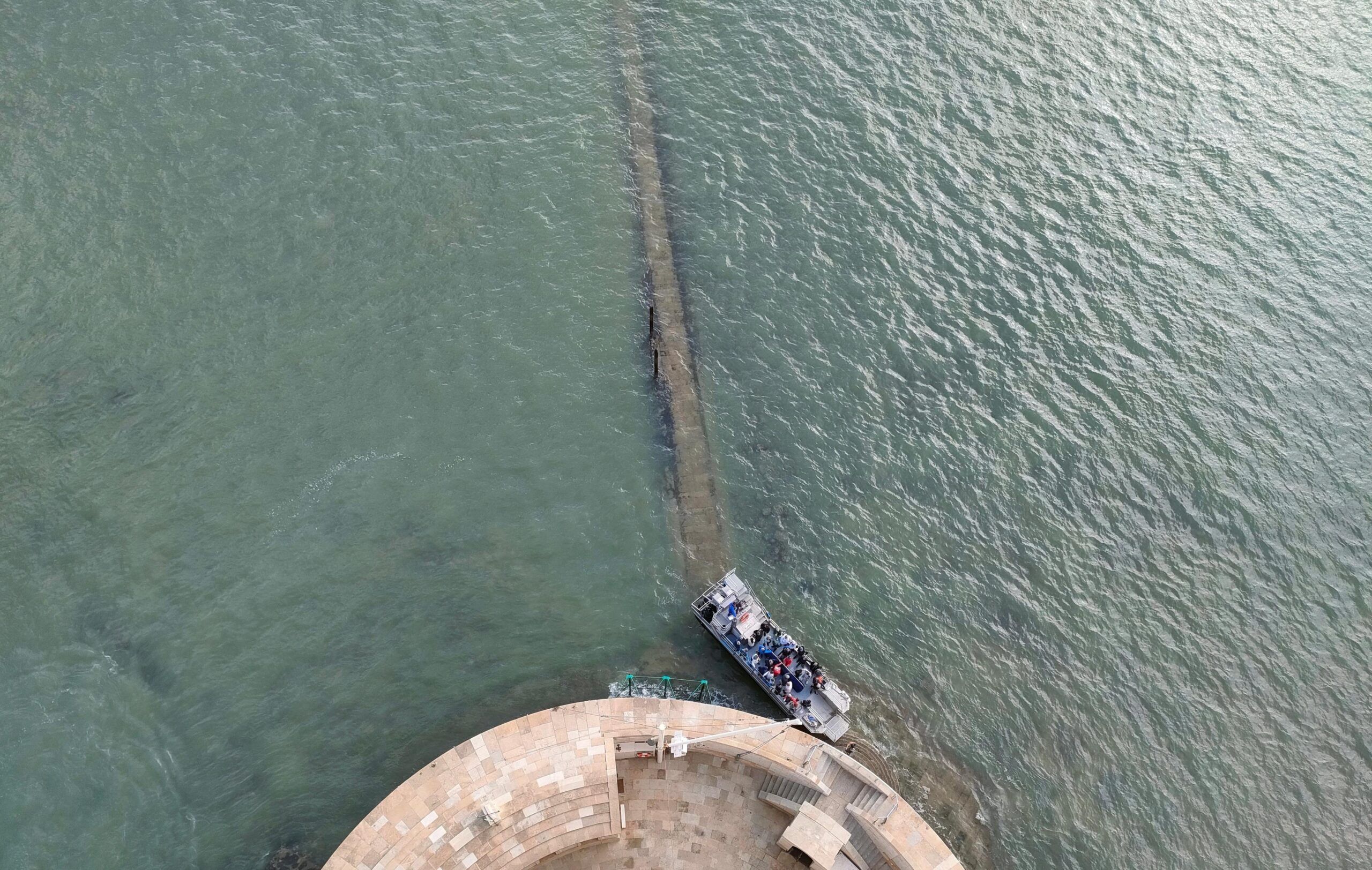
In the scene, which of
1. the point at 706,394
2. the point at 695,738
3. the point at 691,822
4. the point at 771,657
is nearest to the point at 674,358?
the point at 706,394

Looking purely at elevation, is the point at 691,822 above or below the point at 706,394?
below

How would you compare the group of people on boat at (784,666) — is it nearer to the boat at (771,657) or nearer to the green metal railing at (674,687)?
the boat at (771,657)

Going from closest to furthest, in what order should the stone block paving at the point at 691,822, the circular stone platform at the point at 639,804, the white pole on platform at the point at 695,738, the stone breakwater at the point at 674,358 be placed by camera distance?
the circular stone platform at the point at 639,804
the white pole on platform at the point at 695,738
the stone block paving at the point at 691,822
the stone breakwater at the point at 674,358

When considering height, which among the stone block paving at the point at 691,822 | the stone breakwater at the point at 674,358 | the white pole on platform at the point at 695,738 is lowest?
the stone block paving at the point at 691,822

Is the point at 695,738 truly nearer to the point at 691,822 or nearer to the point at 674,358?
the point at 691,822

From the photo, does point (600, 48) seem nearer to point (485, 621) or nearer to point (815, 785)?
point (485, 621)

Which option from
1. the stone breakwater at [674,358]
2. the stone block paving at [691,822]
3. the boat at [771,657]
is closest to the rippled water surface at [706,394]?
the stone breakwater at [674,358]

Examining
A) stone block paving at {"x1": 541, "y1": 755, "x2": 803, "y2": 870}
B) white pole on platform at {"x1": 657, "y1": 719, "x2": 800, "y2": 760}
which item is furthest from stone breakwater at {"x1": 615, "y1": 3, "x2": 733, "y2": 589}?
stone block paving at {"x1": 541, "y1": 755, "x2": 803, "y2": 870}
